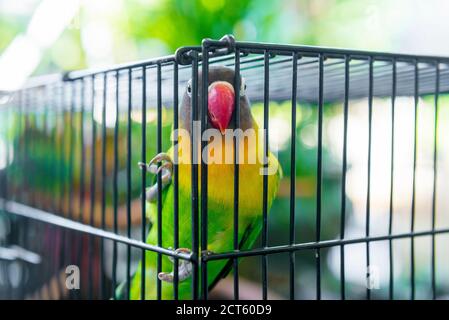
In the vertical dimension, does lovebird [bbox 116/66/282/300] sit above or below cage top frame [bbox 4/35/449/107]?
below

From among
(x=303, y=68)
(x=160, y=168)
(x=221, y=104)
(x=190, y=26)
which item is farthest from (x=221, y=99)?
(x=190, y=26)

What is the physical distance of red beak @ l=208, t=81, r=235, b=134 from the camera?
0.77m

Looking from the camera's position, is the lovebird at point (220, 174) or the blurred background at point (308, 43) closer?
the lovebird at point (220, 174)

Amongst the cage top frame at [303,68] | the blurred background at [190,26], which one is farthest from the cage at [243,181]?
the blurred background at [190,26]

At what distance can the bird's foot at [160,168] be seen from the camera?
2.60 ft

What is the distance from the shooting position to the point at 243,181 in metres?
0.89

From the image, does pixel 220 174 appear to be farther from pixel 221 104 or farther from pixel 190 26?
pixel 190 26

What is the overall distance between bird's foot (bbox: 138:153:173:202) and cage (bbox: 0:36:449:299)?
17 mm

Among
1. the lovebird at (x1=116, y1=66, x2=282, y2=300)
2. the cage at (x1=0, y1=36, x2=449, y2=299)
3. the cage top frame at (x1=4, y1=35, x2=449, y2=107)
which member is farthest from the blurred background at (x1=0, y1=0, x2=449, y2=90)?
the lovebird at (x1=116, y1=66, x2=282, y2=300)

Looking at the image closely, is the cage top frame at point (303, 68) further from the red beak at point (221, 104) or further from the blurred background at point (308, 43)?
the blurred background at point (308, 43)

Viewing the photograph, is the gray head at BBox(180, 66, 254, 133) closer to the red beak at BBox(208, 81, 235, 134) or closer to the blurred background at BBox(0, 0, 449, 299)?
the red beak at BBox(208, 81, 235, 134)

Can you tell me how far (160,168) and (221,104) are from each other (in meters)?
0.14

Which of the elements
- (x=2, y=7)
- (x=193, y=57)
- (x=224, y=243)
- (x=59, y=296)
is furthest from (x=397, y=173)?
(x=2, y=7)

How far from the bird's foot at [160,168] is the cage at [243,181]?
0.06ft
